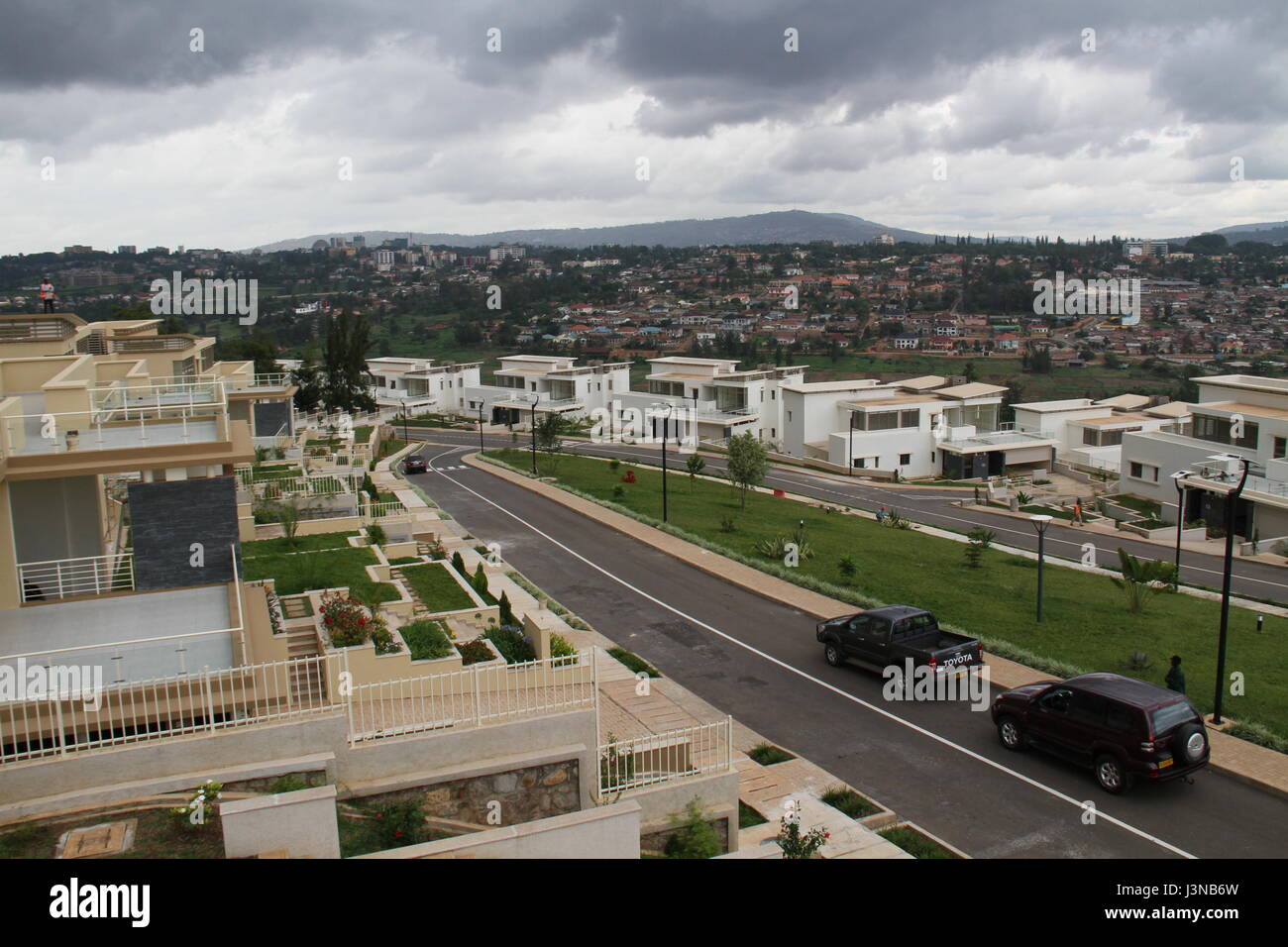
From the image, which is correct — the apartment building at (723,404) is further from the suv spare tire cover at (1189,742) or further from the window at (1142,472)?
the suv spare tire cover at (1189,742)

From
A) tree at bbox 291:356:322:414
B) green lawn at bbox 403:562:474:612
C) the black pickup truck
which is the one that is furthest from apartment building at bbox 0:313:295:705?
tree at bbox 291:356:322:414

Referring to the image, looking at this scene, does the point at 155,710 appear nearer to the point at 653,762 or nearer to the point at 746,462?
the point at 653,762

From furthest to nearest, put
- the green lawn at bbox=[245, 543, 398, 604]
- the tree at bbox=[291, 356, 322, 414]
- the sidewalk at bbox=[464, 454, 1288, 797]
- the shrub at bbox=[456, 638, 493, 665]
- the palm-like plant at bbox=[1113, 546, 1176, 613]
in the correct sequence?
the tree at bbox=[291, 356, 322, 414], the palm-like plant at bbox=[1113, 546, 1176, 613], the green lawn at bbox=[245, 543, 398, 604], the shrub at bbox=[456, 638, 493, 665], the sidewalk at bbox=[464, 454, 1288, 797]

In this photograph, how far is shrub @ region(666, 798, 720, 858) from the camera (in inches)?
403

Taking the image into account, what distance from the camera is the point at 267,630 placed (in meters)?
11.9

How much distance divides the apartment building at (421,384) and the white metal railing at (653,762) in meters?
74.9

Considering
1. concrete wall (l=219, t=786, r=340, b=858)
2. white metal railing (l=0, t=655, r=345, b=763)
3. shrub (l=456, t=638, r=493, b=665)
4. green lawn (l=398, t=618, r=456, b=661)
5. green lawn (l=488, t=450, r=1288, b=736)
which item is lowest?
green lawn (l=488, t=450, r=1288, b=736)

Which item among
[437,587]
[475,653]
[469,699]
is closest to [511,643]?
[475,653]

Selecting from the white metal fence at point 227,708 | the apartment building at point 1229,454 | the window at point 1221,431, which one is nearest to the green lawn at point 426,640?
the white metal fence at point 227,708

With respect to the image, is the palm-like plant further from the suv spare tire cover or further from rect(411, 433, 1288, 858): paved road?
the suv spare tire cover

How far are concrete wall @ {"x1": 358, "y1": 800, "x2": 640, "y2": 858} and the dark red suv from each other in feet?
24.8

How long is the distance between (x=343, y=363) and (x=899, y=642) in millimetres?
45684

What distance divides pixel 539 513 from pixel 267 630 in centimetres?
2219

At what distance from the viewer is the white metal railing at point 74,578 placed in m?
13.0
